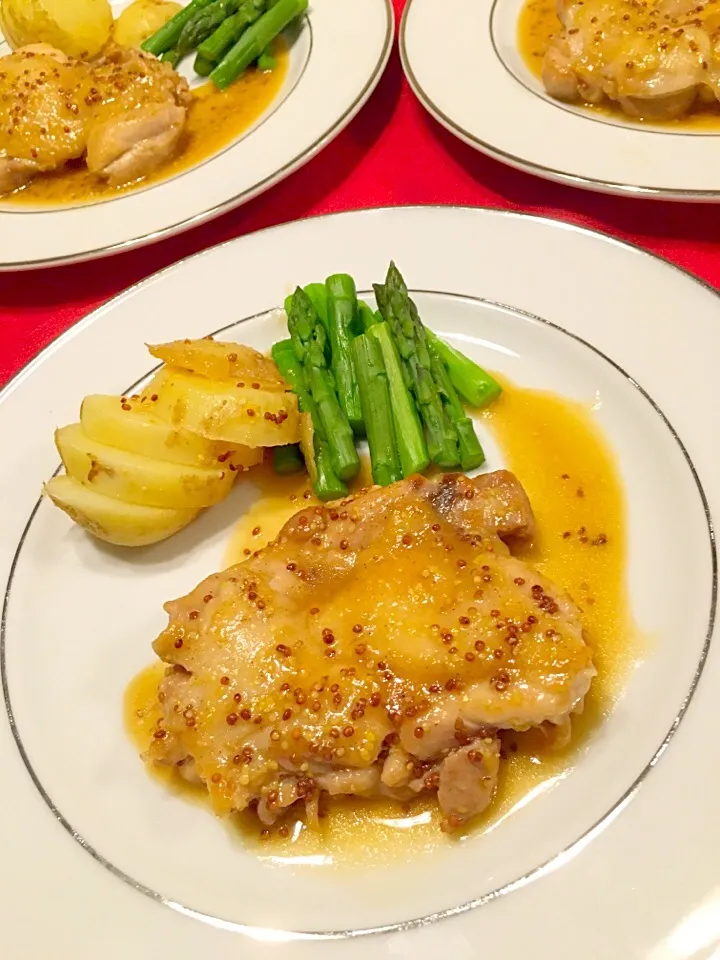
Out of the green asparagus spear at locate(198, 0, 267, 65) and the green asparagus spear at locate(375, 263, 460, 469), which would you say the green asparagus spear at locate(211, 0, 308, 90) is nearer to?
the green asparagus spear at locate(198, 0, 267, 65)

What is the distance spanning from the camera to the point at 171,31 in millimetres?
5551

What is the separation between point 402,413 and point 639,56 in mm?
2295

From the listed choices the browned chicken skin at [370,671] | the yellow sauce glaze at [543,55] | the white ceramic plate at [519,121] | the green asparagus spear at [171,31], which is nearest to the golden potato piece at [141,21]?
the green asparagus spear at [171,31]

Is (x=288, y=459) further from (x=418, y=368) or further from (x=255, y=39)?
(x=255, y=39)

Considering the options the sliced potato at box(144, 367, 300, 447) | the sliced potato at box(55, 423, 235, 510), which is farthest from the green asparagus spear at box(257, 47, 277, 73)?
the sliced potato at box(55, 423, 235, 510)

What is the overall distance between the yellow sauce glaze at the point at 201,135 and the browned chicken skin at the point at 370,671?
2.98 meters

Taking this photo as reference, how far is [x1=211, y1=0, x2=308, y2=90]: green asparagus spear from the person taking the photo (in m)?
5.19

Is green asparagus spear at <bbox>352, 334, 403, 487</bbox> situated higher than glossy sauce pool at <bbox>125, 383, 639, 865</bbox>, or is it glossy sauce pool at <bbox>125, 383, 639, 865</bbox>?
green asparagus spear at <bbox>352, 334, 403, 487</bbox>

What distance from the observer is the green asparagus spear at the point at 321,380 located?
10.8ft

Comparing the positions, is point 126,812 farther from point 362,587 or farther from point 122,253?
point 122,253

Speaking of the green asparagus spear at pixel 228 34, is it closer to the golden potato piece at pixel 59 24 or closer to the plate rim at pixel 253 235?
the golden potato piece at pixel 59 24

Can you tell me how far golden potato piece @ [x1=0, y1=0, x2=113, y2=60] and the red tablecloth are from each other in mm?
2249

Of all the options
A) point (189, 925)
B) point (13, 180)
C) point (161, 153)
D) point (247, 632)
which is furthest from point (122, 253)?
point (189, 925)

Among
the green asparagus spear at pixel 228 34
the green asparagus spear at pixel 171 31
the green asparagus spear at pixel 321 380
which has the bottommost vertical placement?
the green asparagus spear at pixel 321 380
